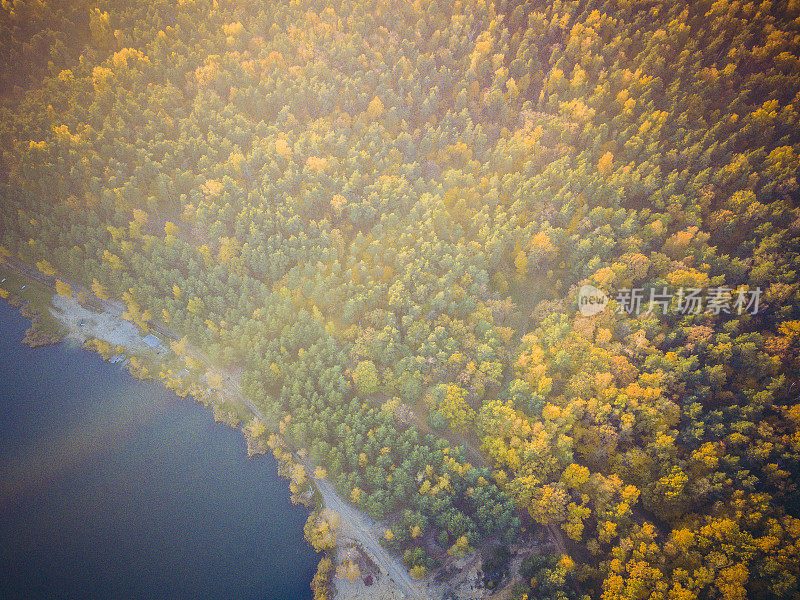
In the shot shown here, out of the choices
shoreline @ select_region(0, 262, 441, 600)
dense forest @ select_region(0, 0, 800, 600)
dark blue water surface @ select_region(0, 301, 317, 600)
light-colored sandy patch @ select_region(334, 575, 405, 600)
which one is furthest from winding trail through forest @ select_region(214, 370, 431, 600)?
dark blue water surface @ select_region(0, 301, 317, 600)

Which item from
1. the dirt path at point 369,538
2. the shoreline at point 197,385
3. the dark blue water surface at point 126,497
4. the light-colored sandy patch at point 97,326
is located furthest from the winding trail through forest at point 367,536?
the light-colored sandy patch at point 97,326

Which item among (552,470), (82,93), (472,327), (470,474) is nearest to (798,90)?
(472,327)

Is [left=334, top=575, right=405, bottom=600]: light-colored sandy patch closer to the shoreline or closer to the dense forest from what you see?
the shoreline

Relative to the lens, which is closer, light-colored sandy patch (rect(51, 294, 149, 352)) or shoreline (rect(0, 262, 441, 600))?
shoreline (rect(0, 262, 441, 600))

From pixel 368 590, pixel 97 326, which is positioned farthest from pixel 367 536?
pixel 97 326

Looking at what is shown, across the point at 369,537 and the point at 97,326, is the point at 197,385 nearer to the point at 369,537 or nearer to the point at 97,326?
the point at 97,326

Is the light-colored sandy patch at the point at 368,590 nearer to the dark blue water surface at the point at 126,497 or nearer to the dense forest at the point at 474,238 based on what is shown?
the dark blue water surface at the point at 126,497

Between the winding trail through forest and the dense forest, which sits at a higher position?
the dense forest
